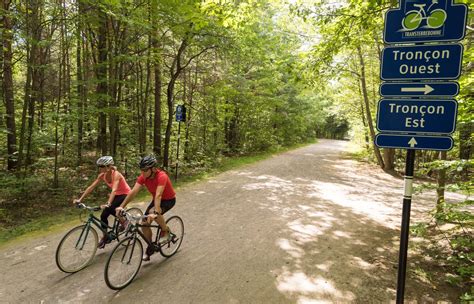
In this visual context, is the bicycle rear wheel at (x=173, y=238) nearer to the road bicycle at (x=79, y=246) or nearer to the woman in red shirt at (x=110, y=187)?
the road bicycle at (x=79, y=246)

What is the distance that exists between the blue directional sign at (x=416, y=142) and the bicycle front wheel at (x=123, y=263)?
3770 millimetres

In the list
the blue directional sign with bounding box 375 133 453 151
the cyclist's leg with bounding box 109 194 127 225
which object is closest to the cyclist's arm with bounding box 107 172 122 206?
the cyclist's leg with bounding box 109 194 127 225

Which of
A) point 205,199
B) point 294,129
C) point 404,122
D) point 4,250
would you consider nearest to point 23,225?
point 4,250

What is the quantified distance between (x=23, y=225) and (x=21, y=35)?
482 cm

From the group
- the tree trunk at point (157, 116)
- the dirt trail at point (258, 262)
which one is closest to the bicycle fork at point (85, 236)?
the dirt trail at point (258, 262)

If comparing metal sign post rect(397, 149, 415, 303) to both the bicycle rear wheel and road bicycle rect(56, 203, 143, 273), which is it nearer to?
the bicycle rear wheel

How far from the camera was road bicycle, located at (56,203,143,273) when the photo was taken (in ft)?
14.0

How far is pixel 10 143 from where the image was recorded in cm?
967

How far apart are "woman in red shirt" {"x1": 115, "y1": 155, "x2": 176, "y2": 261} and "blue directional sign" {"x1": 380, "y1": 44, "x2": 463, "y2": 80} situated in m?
3.44

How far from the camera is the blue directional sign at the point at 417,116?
228cm

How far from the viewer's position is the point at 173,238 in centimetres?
498

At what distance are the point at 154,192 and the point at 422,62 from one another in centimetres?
399

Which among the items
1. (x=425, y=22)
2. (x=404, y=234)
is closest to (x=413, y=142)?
(x=404, y=234)

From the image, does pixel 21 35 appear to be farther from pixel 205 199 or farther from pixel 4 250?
pixel 205 199
